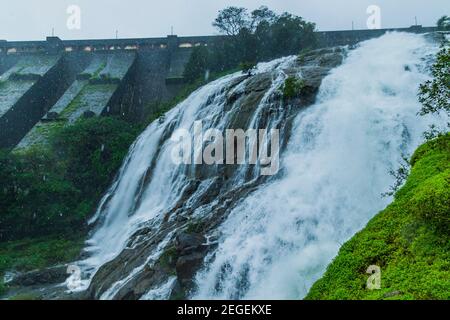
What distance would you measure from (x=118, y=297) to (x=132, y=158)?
1082 centimetres

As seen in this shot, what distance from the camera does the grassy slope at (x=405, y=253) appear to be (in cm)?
477

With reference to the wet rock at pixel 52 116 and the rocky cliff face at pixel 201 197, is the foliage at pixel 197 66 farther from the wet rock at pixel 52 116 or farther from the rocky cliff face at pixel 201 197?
the rocky cliff face at pixel 201 197

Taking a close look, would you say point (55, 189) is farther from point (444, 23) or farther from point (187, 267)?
point (444, 23)

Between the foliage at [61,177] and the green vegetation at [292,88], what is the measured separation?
934 cm

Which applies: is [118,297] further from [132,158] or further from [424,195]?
[132,158]

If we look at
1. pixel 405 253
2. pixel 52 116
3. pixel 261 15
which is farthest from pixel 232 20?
pixel 405 253

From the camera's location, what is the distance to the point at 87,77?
105ft

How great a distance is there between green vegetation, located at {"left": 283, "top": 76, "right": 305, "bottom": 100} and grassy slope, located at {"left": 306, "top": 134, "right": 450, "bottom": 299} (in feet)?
29.2

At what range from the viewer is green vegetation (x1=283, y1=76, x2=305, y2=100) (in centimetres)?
1556

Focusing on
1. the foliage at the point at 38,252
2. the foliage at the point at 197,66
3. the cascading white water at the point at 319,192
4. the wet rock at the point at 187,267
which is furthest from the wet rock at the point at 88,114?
the wet rock at the point at 187,267

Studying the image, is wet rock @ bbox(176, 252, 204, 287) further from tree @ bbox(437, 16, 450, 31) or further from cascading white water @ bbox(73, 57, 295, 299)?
tree @ bbox(437, 16, 450, 31)

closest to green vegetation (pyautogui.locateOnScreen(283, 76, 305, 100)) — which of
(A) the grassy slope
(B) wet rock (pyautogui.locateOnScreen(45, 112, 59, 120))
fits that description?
(A) the grassy slope

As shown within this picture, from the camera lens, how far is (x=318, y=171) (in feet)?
37.9

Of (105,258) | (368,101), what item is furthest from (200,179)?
(368,101)
